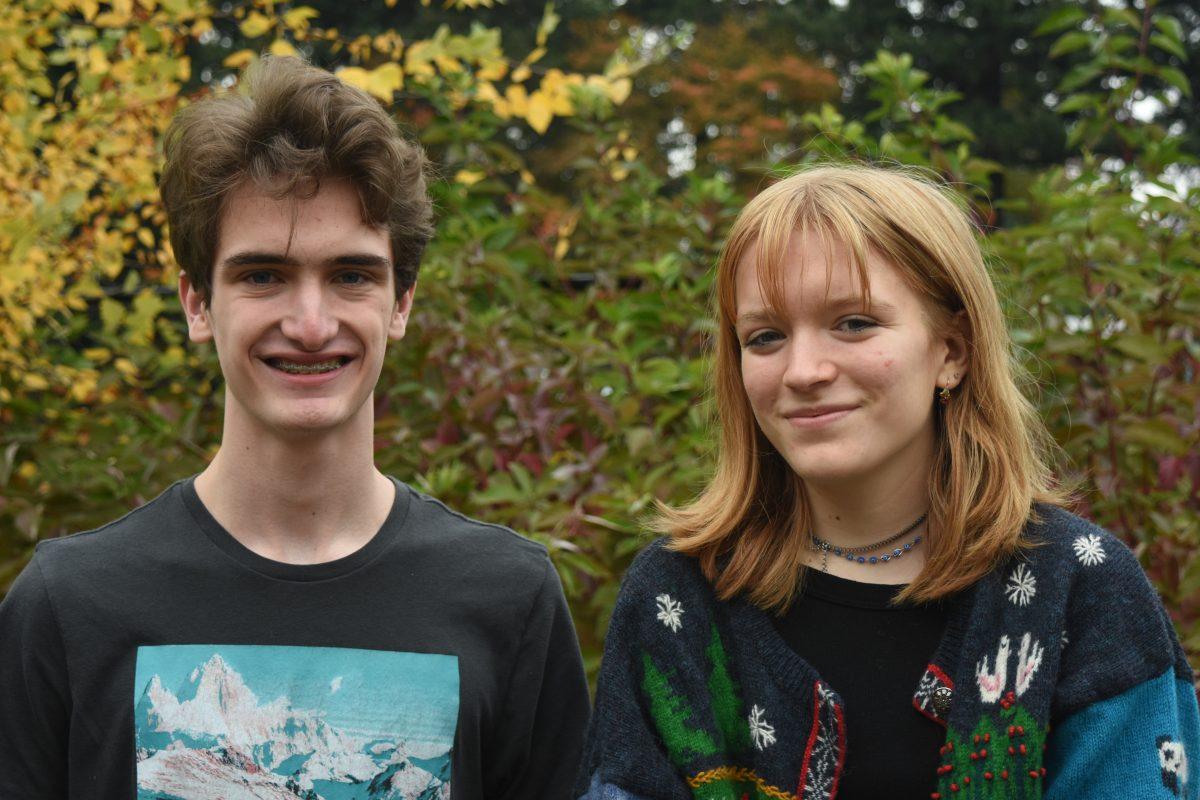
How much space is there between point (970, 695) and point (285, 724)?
1.00 m

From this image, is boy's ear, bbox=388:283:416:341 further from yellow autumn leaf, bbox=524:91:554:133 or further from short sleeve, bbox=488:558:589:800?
yellow autumn leaf, bbox=524:91:554:133

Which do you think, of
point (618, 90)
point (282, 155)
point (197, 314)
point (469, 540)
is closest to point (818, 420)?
point (469, 540)

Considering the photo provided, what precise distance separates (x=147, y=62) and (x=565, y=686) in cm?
270

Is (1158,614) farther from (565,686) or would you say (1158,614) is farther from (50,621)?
(50,621)

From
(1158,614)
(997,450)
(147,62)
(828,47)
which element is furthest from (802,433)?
(828,47)

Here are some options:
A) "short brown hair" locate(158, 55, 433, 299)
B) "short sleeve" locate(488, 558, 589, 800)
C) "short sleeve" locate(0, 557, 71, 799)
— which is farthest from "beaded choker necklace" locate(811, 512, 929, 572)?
"short sleeve" locate(0, 557, 71, 799)

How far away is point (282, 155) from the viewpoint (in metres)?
2.14

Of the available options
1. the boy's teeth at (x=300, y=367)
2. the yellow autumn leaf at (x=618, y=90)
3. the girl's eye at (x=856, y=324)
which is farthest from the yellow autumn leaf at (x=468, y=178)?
the girl's eye at (x=856, y=324)

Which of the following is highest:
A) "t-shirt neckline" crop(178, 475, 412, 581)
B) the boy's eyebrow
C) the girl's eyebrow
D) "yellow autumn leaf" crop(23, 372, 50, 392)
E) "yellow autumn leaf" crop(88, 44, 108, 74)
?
"yellow autumn leaf" crop(88, 44, 108, 74)

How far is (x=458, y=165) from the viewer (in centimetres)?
390

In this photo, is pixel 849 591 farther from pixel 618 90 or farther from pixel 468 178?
pixel 618 90

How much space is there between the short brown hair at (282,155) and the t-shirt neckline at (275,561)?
1.17 feet

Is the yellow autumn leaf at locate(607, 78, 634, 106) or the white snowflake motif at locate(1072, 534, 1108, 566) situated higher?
the yellow autumn leaf at locate(607, 78, 634, 106)

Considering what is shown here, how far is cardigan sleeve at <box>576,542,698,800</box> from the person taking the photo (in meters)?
2.03
